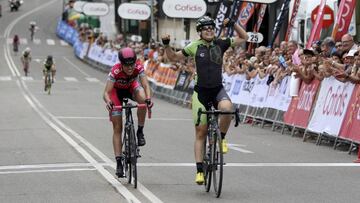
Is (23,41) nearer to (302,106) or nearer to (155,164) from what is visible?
(302,106)

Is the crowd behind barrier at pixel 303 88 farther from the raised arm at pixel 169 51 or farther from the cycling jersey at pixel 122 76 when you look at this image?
the raised arm at pixel 169 51

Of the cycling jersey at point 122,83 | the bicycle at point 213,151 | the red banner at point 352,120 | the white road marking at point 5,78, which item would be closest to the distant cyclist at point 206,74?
the bicycle at point 213,151

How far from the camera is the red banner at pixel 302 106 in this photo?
1809cm

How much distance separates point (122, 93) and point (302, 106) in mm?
7890

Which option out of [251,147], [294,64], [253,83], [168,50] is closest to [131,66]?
[168,50]

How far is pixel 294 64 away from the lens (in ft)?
62.9

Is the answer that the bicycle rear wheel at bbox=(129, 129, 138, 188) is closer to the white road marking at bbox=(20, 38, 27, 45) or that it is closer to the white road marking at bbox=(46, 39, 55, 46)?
the white road marking at bbox=(46, 39, 55, 46)

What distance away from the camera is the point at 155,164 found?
13164 mm

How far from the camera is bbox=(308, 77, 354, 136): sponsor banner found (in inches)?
636

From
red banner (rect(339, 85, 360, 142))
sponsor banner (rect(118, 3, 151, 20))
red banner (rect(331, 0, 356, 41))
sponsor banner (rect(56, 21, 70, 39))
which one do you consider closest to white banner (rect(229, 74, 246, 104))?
red banner (rect(331, 0, 356, 41))

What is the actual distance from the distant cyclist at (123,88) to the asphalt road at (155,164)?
1.79 ft

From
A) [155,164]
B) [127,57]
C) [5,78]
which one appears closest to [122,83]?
[127,57]

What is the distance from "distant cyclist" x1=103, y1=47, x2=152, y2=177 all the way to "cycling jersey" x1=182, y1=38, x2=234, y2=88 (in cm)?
85

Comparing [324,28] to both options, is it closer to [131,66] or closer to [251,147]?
[251,147]
